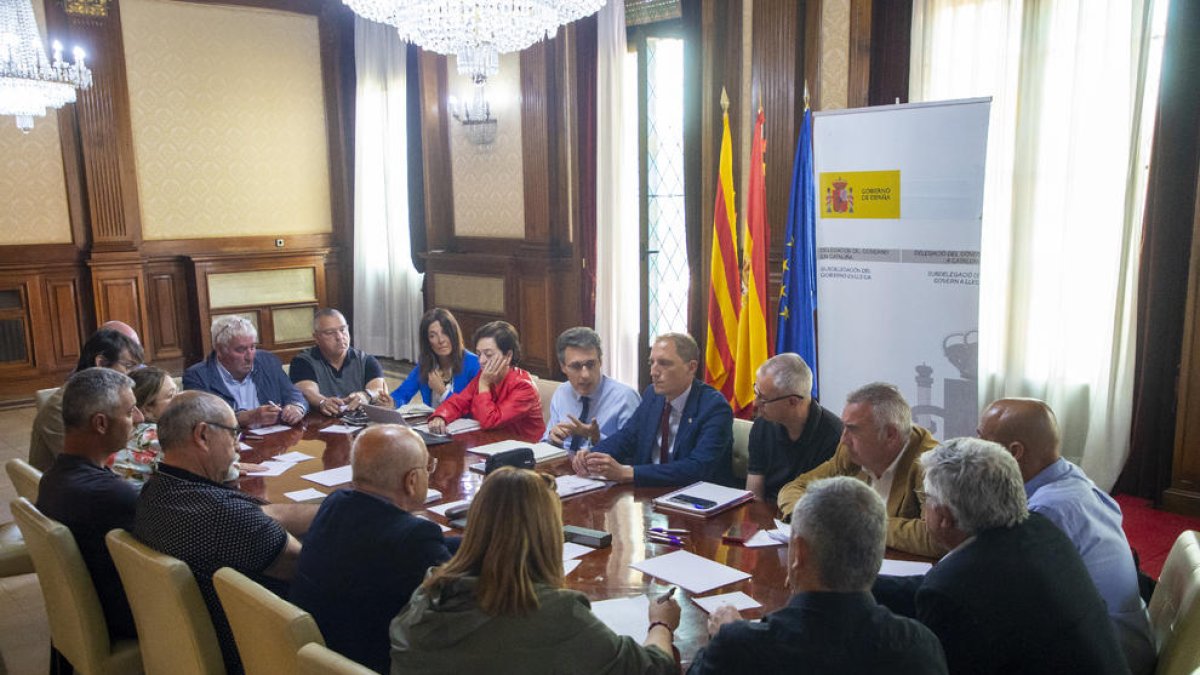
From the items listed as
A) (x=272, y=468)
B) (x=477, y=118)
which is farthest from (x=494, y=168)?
(x=272, y=468)

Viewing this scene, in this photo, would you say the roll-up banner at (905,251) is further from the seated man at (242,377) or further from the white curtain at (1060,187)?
the seated man at (242,377)

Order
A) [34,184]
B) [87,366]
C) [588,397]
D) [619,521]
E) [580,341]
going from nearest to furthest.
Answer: [619,521] < [580,341] < [588,397] < [87,366] < [34,184]

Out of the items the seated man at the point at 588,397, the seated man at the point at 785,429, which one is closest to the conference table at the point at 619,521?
the seated man at the point at 785,429

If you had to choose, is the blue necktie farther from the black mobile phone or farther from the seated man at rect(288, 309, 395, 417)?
the seated man at rect(288, 309, 395, 417)

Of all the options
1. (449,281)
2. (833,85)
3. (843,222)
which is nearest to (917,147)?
(843,222)

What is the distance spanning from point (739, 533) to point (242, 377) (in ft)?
9.50

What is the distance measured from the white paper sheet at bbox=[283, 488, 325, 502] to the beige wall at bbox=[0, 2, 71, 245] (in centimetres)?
627

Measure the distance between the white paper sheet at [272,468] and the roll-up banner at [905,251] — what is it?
2.82 m

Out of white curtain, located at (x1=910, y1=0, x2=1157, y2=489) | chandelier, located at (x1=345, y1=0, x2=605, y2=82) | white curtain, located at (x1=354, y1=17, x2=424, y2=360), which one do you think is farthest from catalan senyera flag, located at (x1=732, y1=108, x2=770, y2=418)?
white curtain, located at (x1=354, y1=17, x2=424, y2=360)

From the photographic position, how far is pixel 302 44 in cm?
936

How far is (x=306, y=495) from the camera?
10.3 ft

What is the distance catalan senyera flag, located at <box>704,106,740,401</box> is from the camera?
212 inches

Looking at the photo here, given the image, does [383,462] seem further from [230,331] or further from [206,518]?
[230,331]

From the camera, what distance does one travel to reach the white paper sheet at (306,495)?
10.2 ft
